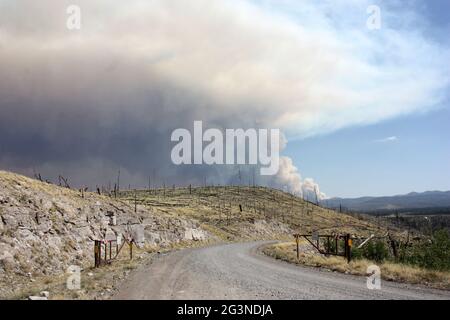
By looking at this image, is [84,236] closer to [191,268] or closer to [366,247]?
[191,268]

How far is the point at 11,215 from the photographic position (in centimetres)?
2995

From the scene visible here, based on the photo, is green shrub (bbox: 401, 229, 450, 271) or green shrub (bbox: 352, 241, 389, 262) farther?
green shrub (bbox: 352, 241, 389, 262)

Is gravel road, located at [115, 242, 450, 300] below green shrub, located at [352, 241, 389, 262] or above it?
above

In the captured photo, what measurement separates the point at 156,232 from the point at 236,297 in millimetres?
40559

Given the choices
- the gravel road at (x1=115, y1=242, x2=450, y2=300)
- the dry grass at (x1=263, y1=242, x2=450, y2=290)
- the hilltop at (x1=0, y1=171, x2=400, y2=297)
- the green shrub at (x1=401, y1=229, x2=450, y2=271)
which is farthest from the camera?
the green shrub at (x1=401, y1=229, x2=450, y2=271)

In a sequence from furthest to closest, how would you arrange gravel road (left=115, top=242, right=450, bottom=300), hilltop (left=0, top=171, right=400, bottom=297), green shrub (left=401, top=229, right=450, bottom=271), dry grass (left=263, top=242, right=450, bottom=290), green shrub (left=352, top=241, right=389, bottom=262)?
1. green shrub (left=352, top=241, right=389, bottom=262)
2. green shrub (left=401, top=229, right=450, bottom=271)
3. hilltop (left=0, top=171, right=400, bottom=297)
4. dry grass (left=263, top=242, right=450, bottom=290)
5. gravel road (left=115, top=242, right=450, bottom=300)

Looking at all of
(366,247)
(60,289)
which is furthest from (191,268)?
(366,247)

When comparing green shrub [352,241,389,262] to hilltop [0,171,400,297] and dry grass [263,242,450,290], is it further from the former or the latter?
hilltop [0,171,400,297]

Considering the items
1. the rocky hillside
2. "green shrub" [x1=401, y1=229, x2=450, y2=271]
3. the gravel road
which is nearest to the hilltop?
the rocky hillside

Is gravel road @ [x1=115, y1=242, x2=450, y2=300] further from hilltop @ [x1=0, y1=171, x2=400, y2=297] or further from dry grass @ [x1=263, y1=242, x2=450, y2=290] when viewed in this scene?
hilltop @ [x1=0, y1=171, x2=400, y2=297]

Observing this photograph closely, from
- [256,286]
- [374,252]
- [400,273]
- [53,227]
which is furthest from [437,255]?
[53,227]

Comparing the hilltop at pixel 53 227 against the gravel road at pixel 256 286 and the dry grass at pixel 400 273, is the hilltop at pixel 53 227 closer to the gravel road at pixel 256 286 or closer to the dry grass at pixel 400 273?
the gravel road at pixel 256 286

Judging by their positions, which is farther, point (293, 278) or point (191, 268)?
point (191, 268)

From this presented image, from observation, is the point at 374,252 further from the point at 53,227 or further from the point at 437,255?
the point at 53,227
